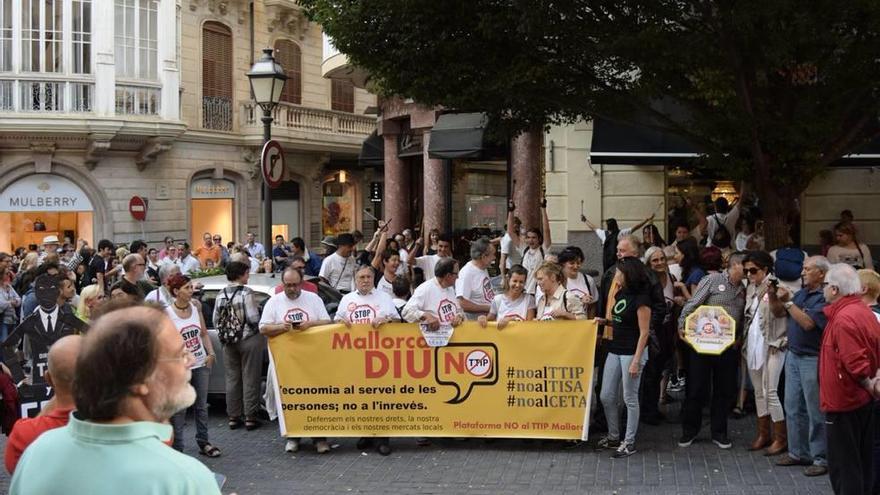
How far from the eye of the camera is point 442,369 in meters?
9.35

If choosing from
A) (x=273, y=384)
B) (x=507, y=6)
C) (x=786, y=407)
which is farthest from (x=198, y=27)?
(x=786, y=407)

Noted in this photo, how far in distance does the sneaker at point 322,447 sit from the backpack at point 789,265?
439cm

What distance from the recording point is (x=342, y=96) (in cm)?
3588

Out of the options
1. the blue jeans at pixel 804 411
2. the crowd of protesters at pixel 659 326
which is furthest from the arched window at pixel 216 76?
the blue jeans at pixel 804 411

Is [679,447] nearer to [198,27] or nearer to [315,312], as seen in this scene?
[315,312]

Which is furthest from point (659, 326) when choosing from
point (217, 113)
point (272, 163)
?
point (217, 113)

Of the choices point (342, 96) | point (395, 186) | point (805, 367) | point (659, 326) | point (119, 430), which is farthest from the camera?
point (342, 96)

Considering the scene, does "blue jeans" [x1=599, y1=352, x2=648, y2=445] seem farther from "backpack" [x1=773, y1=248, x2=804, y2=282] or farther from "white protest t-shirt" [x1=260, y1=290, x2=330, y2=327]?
"white protest t-shirt" [x1=260, y1=290, x2=330, y2=327]

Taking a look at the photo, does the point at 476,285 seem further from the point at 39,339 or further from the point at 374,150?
the point at 374,150

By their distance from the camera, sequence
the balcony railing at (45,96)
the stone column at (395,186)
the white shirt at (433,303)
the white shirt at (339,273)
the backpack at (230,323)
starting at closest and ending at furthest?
the white shirt at (433,303) → the backpack at (230,323) → the white shirt at (339,273) → the stone column at (395,186) → the balcony railing at (45,96)

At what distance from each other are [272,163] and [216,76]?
1937cm

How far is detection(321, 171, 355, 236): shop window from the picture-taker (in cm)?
3569

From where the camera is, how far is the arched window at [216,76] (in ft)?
102

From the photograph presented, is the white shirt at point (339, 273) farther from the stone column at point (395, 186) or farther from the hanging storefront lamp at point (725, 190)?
the stone column at point (395, 186)
